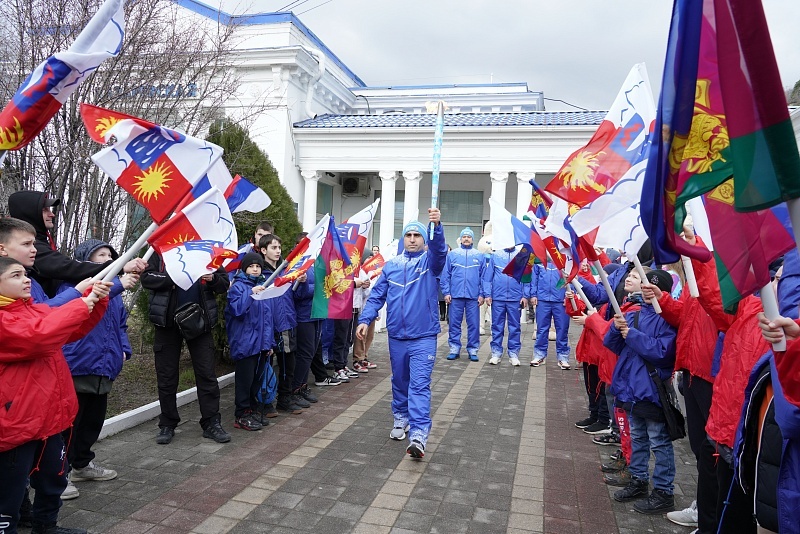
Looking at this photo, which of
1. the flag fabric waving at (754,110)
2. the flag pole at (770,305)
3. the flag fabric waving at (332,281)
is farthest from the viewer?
the flag fabric waving at (332,281)

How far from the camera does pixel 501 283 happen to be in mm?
9875

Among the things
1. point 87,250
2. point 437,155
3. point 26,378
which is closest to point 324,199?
point 437,155

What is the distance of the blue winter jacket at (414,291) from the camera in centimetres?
516

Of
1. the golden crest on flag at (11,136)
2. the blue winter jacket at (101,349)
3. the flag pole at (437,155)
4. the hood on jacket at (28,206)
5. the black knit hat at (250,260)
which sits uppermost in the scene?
the flag pole at (437,155)

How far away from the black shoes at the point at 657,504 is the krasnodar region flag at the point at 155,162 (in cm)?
380

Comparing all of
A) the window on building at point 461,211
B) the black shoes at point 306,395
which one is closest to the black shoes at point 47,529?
the black shoes at point 306,395

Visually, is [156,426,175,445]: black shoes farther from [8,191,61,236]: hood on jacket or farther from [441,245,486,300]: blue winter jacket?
[441,245,486,300]: blue winter jacket

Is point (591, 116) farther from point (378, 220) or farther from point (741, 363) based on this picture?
point (741, 363)

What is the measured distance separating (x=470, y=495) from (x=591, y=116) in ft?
→ 44.8

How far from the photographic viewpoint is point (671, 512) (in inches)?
153

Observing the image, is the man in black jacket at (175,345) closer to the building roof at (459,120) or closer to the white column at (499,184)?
the white column at (499,184)

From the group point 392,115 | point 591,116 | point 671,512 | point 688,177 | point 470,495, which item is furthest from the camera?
point 392,115

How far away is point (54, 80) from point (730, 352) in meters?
3.78

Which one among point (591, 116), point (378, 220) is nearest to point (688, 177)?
point (591, 116)
